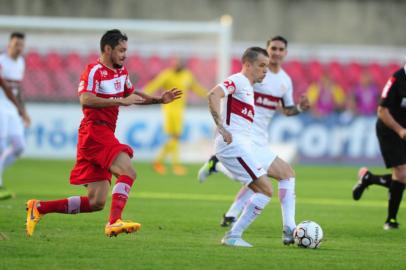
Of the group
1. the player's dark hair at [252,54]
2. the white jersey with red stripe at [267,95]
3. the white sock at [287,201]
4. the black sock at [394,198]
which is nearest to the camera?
the player's dark hair at [252,54]

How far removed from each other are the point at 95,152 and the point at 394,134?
4.22 meters

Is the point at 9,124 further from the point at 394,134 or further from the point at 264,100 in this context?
the point at 394,134

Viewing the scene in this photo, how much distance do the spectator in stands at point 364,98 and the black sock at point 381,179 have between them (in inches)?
538

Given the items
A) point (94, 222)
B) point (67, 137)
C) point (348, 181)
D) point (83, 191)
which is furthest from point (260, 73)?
point (67, 137)

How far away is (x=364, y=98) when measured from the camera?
27.0 meters

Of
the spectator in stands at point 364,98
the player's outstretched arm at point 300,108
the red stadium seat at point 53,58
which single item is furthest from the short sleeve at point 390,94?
the red stadium seat at point 53,58

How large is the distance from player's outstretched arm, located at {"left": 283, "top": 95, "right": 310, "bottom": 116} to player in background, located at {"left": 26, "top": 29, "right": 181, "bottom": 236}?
7.23ft

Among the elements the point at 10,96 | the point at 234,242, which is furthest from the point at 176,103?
the point at 234,242

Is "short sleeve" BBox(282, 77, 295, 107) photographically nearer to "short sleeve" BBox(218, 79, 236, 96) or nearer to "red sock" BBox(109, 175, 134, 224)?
"short sleeve" BBox(218, 79, 236, 96)

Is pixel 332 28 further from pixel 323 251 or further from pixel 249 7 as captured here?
pixel 323 251

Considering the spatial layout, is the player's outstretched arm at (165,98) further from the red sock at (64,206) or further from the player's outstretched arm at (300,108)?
the player's outstretched arm at (300,108)

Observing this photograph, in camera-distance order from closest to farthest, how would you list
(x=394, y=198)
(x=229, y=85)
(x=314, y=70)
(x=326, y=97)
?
(x=229, y=85) < (x=394, y=198) < (x=326, y=97) < (x=314, y=70)

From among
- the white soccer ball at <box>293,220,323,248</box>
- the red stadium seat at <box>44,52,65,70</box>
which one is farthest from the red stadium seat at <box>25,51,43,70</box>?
the white soccer ball at <box>293,220,323,248</box>

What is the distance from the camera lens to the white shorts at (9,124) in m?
16.3
